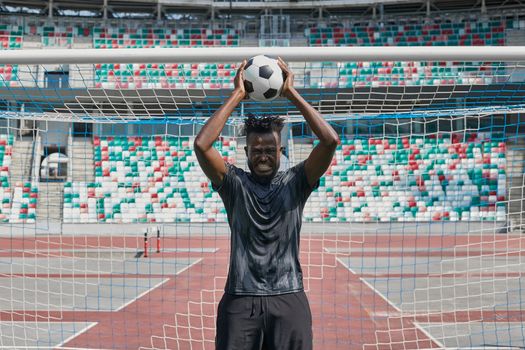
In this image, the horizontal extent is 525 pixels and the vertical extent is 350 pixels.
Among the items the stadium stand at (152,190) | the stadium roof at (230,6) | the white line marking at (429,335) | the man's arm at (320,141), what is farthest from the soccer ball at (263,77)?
the stadium roof at (230,6)

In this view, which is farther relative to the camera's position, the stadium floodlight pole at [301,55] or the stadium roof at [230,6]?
the stadium roof at [230,6]

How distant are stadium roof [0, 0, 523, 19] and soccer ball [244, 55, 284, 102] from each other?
2757 cm

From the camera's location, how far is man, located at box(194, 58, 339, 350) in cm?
295

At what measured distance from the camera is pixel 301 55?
15.3 ft

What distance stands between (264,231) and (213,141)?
0.53m

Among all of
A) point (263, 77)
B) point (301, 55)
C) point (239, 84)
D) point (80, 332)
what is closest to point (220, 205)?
point (80, 332)

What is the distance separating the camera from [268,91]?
337cm

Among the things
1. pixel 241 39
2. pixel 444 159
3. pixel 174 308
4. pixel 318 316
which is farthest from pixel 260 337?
pixel 241 39

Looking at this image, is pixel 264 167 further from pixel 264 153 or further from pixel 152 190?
pixel 152 190

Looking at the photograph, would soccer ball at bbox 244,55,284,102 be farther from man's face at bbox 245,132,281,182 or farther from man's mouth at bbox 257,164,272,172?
man's mouth at bbox 257,164,272,172

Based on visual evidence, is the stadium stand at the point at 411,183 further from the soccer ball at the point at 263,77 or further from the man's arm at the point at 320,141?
the man's arm at the point at 320,141

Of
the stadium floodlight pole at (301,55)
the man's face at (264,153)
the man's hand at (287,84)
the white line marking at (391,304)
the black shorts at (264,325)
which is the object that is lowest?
the white line marking at (391,304)

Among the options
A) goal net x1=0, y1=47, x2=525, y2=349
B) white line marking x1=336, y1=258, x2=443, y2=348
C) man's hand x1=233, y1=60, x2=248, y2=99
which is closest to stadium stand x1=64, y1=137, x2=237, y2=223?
goal net x1=0, y1=47, x2=525, y2=349

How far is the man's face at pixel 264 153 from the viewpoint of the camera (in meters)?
3.09
